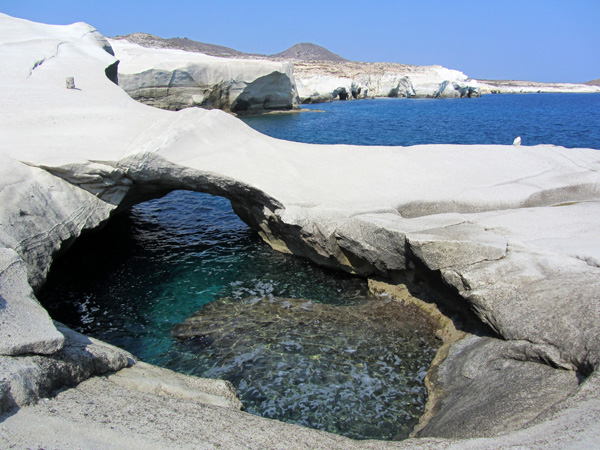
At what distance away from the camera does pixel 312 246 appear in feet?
34.0

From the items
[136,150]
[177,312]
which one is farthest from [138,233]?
[177,312]

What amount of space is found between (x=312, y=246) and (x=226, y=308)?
231 centimetres

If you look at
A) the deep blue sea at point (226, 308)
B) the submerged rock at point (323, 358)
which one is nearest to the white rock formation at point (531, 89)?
the deep blue sea at point (226, 308)

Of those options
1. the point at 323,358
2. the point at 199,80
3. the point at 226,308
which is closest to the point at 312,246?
A: the point at 226,308

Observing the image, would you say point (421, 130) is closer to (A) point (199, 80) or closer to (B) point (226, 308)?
(A) point (199, 80)

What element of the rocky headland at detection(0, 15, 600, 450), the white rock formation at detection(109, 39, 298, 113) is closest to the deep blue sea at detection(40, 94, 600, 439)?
the rocky headland at detection(0, 15, 600, 450)

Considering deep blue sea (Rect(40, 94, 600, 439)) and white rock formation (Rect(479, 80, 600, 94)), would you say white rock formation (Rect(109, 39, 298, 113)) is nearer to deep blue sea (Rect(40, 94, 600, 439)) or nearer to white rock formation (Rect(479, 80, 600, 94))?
deep blue sea (Rect(40, 94, 600, 439))

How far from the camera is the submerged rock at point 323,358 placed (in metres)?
6.60

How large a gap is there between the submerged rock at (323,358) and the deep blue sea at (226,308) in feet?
0.07

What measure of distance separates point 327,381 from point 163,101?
119ft

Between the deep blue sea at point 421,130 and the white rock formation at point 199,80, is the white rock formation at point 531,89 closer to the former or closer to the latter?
the deep blue sea at point 421,130

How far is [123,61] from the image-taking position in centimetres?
3869

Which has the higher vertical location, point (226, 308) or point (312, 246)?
point (312, 246)

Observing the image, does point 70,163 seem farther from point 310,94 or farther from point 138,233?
point 310,94
